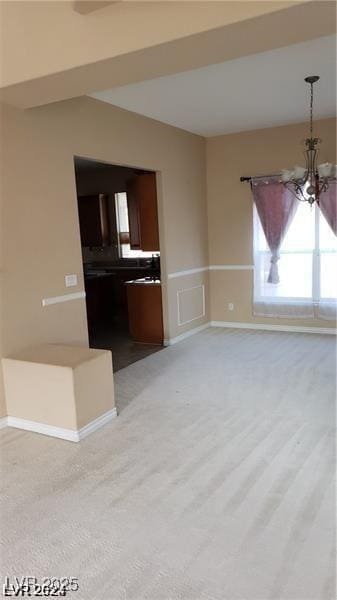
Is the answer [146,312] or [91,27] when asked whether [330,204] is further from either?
[91,27]

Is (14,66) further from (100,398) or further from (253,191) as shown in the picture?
(253,191)

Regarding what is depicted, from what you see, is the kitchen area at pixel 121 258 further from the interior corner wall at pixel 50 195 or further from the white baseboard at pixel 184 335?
the interior corner wall at pixel 50 195

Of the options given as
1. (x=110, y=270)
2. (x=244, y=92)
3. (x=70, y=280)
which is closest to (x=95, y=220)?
(x=110, y=270)

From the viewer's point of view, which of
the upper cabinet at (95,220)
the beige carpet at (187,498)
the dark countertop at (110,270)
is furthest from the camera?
the upper cabinet at (95,220)

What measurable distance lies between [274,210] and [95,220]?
3.56 meters

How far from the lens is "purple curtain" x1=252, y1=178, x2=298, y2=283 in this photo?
577 cm

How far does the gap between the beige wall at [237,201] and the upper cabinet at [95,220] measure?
2431 millimetres

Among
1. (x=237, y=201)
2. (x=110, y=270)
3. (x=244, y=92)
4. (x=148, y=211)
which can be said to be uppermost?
(x=244, y=92)

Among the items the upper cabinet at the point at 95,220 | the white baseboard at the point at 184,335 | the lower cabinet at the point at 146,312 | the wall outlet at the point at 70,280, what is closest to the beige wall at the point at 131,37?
the wall outlet at the point at 70,280

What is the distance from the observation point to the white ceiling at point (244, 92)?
350cm

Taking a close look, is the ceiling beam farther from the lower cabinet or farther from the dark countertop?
the dark countertop

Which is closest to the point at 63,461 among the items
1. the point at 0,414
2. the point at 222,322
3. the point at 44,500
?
the point at 44,500

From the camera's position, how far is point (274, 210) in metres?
5.88

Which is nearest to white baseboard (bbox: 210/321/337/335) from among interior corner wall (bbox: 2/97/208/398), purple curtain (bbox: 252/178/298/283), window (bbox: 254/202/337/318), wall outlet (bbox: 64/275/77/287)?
window (bbox: 254/202/337/318)
